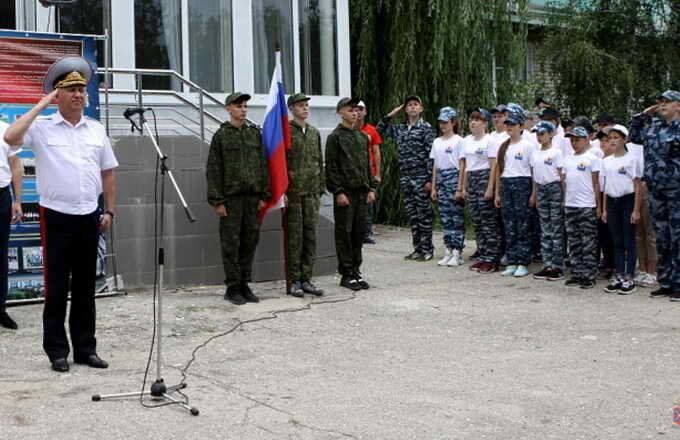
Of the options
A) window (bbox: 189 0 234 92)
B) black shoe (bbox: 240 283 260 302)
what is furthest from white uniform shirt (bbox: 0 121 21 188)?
window (bbox: 189 0 234 92)

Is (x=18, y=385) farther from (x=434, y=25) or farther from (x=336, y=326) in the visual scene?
(x=434, y=25)

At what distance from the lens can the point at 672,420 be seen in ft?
17.7

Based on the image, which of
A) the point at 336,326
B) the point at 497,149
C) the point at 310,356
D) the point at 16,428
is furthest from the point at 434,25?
the point at 16,428

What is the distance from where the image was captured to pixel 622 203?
1000cm

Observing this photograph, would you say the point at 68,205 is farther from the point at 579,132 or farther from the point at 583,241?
the point at 579,132

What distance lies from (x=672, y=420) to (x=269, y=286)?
5817 millimetres

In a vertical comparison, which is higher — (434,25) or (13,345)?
(434,25)

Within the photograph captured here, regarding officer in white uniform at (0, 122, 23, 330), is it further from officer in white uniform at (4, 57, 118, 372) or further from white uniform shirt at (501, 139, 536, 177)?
white uniform shirt at (501, 139, 536, 177)

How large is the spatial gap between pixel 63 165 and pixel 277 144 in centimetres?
336

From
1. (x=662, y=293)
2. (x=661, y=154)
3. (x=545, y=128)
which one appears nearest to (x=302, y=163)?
(x=545, y=128)

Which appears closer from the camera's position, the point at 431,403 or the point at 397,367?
the point at 431,403

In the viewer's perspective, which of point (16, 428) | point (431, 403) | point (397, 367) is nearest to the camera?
point (16, 428)

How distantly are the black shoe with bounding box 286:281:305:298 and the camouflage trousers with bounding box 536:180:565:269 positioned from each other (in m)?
3.07

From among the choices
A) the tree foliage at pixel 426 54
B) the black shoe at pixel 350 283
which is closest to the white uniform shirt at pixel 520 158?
the black shoe at pixel 350 283
